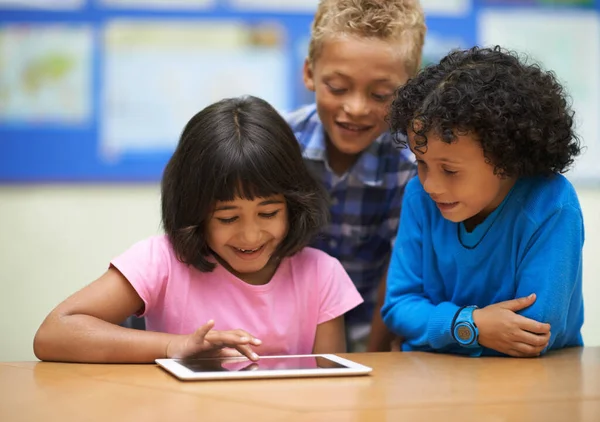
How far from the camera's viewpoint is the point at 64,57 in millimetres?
2709

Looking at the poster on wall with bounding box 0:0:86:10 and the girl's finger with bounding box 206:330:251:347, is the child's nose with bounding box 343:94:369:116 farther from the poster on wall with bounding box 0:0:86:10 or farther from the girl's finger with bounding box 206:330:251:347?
the poster on wall with bounding box 0:0:86:10

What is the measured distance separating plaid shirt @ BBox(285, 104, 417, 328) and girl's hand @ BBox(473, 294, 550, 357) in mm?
526

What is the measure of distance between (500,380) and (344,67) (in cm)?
77

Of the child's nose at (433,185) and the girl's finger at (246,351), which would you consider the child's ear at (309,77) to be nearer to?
the child's nose at (433,185)

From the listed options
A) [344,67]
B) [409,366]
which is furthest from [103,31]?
[409,366]

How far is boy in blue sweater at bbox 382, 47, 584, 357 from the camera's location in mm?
1219

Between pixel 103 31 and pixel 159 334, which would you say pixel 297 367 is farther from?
pixel 103 31

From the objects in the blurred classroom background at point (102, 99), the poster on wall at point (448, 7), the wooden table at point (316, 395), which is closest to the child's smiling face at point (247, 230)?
the wooden table at point (316, 395)

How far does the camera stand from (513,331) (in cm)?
122

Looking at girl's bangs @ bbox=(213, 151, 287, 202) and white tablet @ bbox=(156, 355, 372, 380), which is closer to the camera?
white tablet @ bbox=(156, 355, 372, 380)

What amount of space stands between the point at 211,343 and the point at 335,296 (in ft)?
1.30

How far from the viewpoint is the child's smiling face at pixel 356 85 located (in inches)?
61.7

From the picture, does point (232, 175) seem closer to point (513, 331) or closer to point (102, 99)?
point (513, 331)

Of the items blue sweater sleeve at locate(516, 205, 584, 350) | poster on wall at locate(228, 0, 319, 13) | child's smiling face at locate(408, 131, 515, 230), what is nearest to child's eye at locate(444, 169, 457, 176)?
child's smiling face at locate(408, 131, 515, 230)
